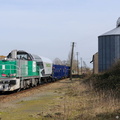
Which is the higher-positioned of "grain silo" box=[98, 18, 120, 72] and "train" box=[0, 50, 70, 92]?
"grain silo" box=[98, 18, 120, 72]

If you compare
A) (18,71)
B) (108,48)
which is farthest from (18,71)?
(108,48)

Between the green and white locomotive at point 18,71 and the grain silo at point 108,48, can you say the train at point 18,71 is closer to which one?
the green and white locomotive at point 18,71

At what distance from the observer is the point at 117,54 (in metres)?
34.1

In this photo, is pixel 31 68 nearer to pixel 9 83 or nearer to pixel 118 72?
pixel 9 83

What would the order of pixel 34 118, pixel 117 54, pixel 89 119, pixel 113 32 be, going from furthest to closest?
pixel 113 32 → pixel 117 54 → pixel 34 118 → pixel 89 119

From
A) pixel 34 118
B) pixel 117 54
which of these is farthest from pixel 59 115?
pixel 117 54

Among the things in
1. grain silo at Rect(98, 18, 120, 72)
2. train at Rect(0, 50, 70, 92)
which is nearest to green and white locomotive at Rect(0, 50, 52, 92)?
train at Rect(0, 50, 70, 92)

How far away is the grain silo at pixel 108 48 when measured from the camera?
3431 cm

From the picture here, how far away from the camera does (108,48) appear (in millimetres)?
35094

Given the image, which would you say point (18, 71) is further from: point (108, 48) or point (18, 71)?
point (108, 48)

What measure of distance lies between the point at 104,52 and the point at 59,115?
28085mm

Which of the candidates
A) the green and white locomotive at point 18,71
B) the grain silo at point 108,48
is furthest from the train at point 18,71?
the grain silo at point 108,48

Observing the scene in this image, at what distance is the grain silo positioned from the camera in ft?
113

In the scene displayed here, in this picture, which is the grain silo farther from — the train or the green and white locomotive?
the green and white locomotive
